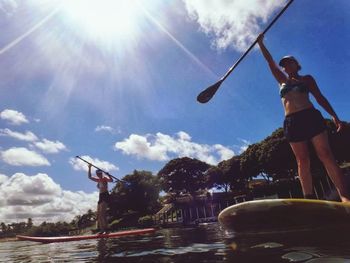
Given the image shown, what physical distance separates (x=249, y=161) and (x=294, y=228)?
143ft

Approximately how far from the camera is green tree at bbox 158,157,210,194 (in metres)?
57.6

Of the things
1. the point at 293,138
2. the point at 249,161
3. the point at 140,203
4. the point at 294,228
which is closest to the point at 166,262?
the point at 294,228

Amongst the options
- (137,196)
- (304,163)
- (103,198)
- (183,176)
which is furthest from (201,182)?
(304,163)

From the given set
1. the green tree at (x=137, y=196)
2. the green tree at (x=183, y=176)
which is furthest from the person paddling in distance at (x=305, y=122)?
the green tree at (x=183, y=176)

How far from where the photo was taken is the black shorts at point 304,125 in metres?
3.94

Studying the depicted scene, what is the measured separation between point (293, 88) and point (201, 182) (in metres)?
55.4

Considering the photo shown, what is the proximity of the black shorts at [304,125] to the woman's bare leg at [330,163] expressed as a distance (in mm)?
93

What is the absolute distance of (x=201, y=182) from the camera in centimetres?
5838

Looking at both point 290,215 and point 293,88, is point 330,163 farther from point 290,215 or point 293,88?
point 290,215

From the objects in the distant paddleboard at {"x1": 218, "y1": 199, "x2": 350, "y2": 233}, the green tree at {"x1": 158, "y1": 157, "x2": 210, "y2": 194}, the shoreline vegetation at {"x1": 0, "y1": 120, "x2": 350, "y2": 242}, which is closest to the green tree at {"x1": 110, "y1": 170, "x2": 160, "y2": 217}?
the shoreline vegetation at {"x1": 0, "y1": 120, "x2": 350, "y2": 242}

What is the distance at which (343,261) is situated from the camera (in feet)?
6.23

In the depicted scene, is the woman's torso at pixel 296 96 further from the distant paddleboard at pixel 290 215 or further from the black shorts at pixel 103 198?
the black shorts at pixel 103 198

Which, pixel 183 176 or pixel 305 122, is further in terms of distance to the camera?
pixel 183 176

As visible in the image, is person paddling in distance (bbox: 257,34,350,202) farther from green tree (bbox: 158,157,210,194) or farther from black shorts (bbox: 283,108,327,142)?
green tree (bbox: 158,157,210,194)
